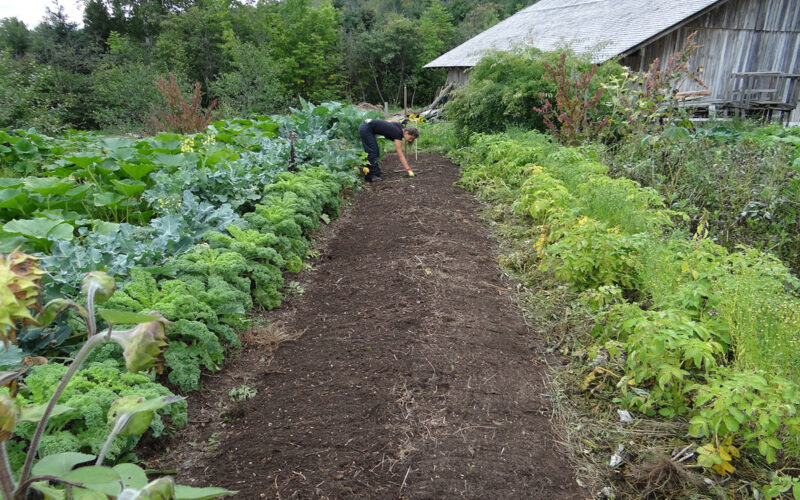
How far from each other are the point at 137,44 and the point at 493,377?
1255 inches

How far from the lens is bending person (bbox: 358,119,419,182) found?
8.26 m

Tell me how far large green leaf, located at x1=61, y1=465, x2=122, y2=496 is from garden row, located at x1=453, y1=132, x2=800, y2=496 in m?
2.26

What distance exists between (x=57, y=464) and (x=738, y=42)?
16943 mm

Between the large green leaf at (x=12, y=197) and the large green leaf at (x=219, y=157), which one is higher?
the large green leaf at (x=219, y=157)

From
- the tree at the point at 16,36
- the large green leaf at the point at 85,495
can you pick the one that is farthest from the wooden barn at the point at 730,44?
the tree at the point at 16,36

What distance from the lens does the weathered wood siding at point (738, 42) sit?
41.9ft

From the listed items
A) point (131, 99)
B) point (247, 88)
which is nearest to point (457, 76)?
point (247, 88)

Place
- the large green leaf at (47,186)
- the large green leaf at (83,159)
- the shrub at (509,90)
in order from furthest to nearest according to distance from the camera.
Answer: the shrub at (509,90) → the large green leaf at (83,159) → the large green leaf at (47,186)

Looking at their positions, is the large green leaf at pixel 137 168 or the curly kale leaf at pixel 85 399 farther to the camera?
the large green leaf at pixel 137 168

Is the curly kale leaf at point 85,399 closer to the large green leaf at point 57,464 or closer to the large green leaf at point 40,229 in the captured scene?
the large green leaf at point 57,464

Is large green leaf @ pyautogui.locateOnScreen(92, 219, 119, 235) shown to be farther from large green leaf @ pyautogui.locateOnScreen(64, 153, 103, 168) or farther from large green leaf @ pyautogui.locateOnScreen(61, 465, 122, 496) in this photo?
large green leaf @ pyautogui.locateOnScreen(61, 465, 122, 496)

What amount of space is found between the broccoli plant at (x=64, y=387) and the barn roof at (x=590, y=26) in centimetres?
1170

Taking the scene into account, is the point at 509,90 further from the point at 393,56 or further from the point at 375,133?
the point at 393,56

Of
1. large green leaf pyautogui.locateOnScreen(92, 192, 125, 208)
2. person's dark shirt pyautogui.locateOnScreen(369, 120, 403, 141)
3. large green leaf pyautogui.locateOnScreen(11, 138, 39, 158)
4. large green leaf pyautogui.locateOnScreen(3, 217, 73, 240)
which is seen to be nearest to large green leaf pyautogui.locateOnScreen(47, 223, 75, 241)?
large green leaf pyautogui.locateOnScreen(3, 217, 73, 240)
